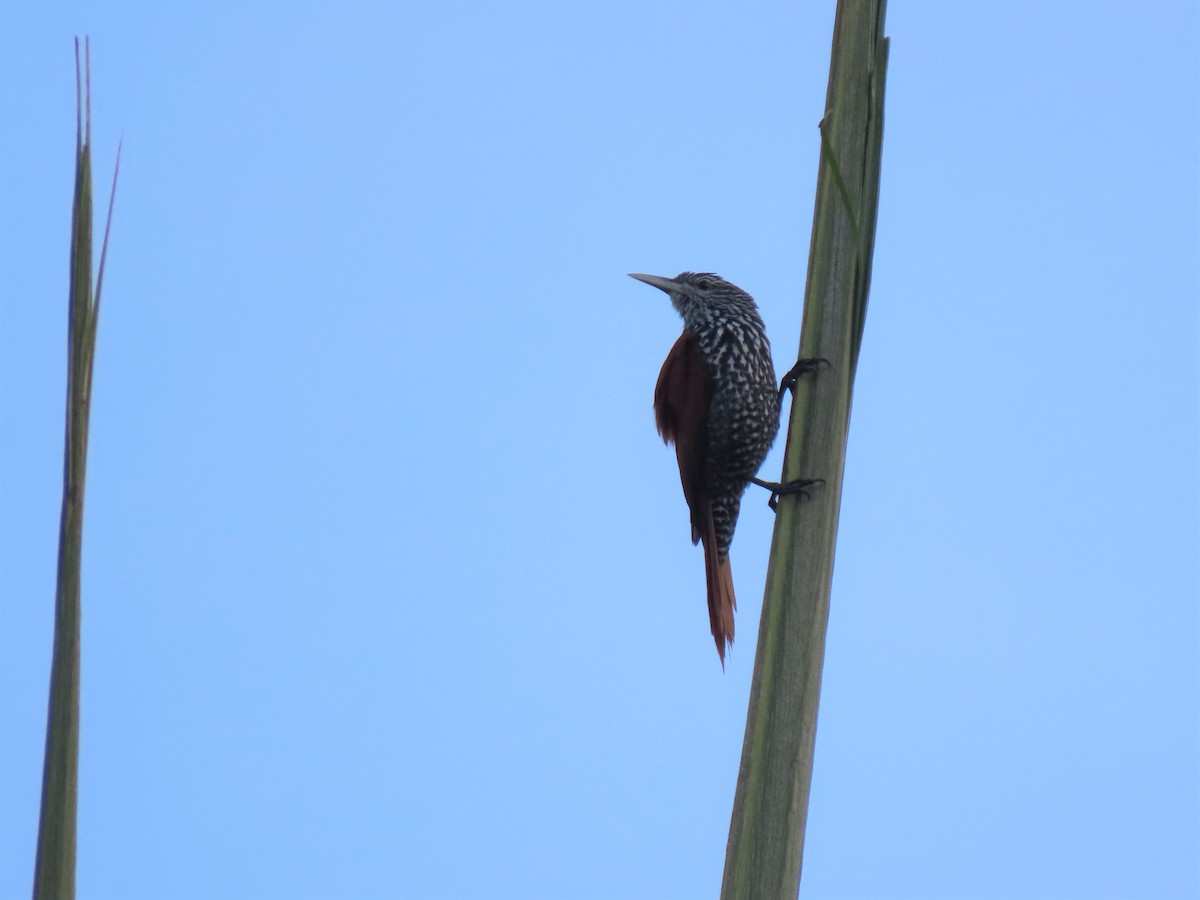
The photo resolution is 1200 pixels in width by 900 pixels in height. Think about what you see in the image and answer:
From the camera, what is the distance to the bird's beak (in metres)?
5.56

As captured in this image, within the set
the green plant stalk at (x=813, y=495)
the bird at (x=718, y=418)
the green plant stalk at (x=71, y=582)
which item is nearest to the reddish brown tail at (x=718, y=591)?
the bird at (x=718, y=418)

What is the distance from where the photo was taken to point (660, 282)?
5.60 meters

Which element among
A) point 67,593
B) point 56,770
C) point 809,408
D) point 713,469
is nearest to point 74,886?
point 56,770

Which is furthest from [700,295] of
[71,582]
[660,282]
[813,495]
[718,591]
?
[71,582]

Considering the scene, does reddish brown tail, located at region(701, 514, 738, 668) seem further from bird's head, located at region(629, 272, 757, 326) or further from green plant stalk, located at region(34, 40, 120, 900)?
green plant stalk, located at region(34, 40, 120, 900)

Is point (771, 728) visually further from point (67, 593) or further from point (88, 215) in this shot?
point (88, 215)

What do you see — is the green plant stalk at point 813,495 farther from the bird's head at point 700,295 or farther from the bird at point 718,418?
the bird's head at point 700,295

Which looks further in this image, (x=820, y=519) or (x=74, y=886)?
(x=820, y=519)

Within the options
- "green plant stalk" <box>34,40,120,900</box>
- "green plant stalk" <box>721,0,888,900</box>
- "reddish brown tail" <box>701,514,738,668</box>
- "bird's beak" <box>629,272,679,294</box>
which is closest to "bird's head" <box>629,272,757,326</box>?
"bird's beak" <box>629,272,679,294</box>

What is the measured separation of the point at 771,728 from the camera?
1.52 m

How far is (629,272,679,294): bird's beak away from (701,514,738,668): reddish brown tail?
116 cm

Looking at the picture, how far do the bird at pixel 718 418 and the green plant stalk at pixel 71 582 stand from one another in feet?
11.0

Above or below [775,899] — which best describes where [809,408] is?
above

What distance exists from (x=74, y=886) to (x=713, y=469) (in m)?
3.70
